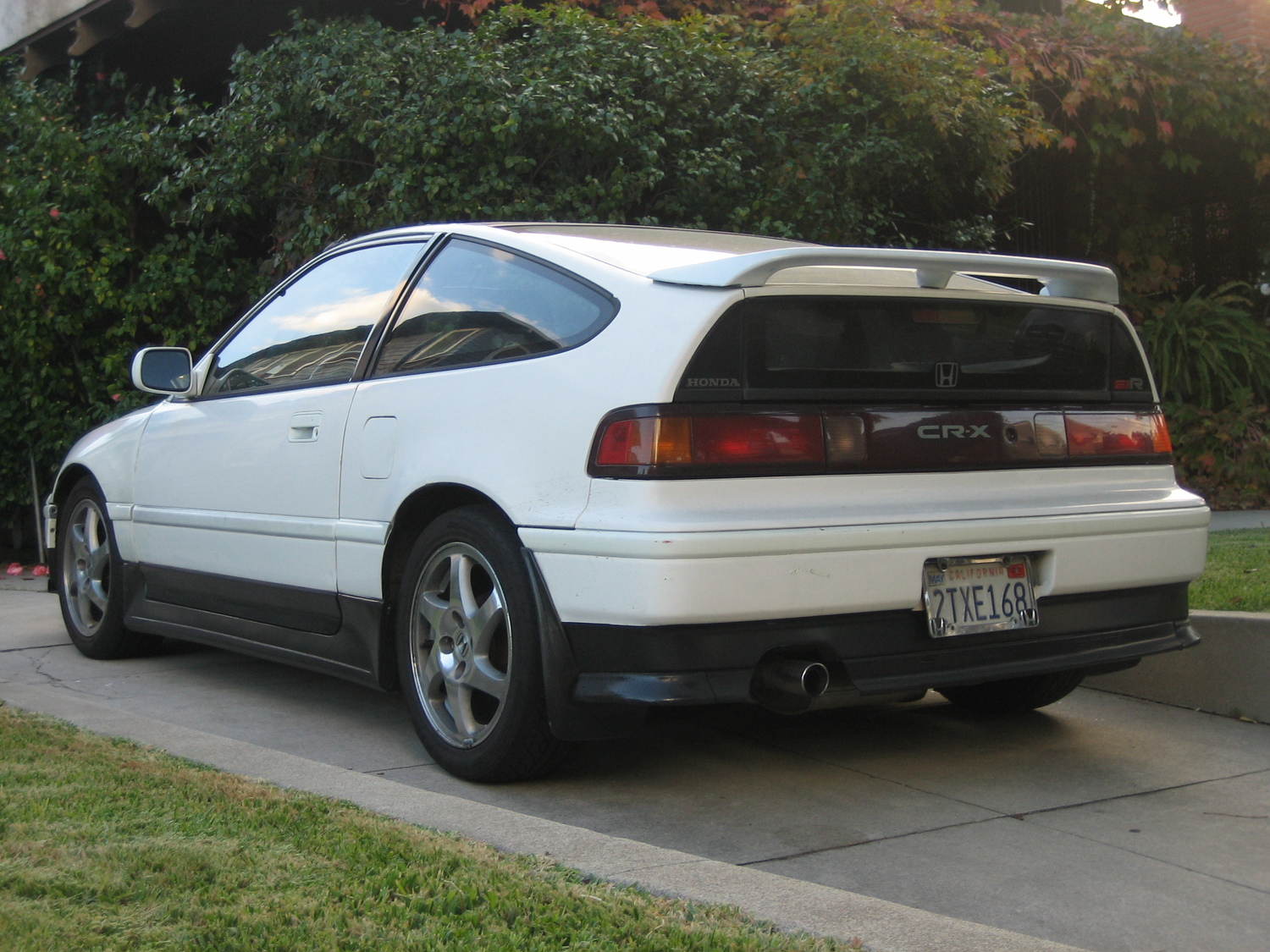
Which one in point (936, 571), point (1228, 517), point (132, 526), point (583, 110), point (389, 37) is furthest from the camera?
point (1228, 517)

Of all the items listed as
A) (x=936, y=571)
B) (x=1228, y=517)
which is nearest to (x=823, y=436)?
(x=936, y=571)

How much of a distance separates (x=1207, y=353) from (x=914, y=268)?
7.28 metres

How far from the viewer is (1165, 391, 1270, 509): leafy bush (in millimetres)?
9586

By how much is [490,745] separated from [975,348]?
1.69 m

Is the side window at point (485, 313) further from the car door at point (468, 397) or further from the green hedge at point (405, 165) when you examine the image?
the green hedge at point (405, 165)

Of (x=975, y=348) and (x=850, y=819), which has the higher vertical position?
(x=975, y=348)

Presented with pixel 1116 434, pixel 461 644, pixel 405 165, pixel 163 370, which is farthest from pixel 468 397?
pixel 405 165

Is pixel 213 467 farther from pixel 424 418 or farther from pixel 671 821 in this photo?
pixel 671 821

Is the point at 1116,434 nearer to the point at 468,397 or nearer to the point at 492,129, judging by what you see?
the point at 468,397

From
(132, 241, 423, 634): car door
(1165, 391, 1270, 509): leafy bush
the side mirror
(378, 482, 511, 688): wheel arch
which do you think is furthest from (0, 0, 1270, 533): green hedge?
(378, 482, 511, 688): wheel arch

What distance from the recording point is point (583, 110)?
691cm

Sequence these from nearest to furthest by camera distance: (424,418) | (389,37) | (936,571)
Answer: (936,571) < (424,418) < (389,37)

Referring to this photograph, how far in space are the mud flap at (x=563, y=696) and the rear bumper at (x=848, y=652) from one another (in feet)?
0.12

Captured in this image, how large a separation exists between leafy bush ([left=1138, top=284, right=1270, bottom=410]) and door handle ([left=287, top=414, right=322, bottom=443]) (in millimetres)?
7396
